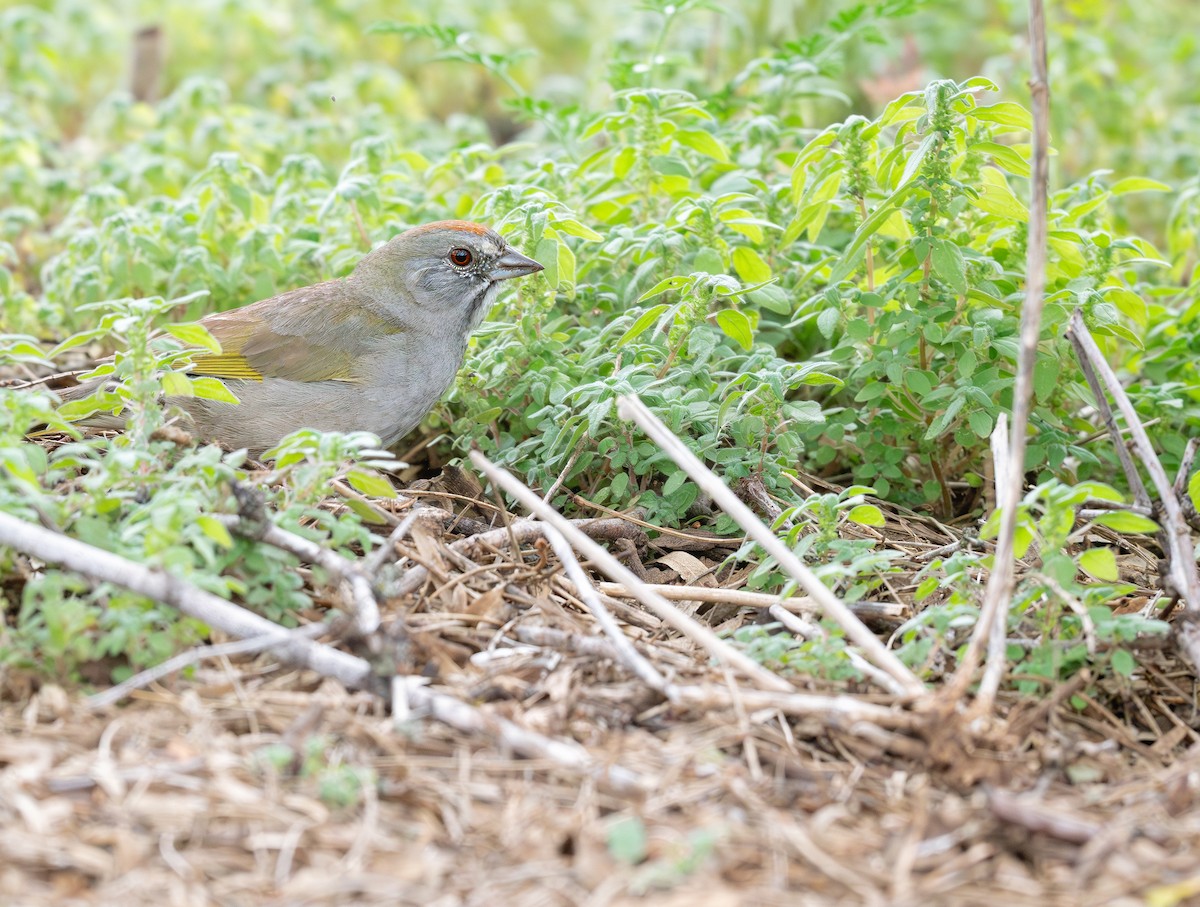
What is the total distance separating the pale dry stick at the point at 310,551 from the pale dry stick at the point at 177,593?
17 centimetres

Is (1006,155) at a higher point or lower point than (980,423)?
higher

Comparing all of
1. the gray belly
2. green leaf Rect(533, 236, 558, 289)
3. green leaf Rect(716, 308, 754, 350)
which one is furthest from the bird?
green leaf Rect(716, 308, 754, 350)

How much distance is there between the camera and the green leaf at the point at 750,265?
4695 millimetres

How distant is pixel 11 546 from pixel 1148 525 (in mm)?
2717

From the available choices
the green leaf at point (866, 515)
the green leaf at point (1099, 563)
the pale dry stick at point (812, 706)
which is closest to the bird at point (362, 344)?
the green leaf at point (866, 515)

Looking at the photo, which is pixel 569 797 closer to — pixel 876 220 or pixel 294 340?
pixel 876 220

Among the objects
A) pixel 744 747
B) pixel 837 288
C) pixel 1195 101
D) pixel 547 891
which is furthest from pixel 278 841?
pixel 1195 101

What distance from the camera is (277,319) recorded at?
16.6 ft

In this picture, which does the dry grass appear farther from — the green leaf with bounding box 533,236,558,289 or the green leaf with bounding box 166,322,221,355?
the green leaf with bounding box 533,236,558,289

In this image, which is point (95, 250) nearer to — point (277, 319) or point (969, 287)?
point (277, 319)

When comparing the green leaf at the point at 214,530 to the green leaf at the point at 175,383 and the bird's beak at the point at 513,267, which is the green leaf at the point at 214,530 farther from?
the bird's beak at the point at 513,267

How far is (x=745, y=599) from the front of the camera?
387 cm

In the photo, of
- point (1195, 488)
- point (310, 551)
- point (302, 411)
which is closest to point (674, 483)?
point (310, 551)

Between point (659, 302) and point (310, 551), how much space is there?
6.45 feet
